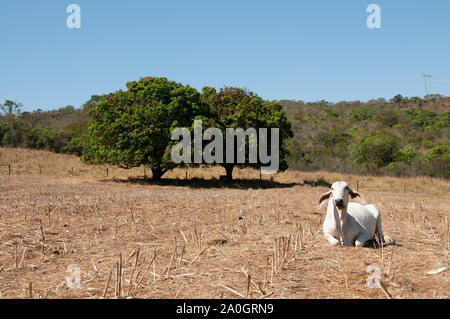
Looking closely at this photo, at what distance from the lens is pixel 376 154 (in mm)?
44250

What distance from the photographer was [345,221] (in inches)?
347

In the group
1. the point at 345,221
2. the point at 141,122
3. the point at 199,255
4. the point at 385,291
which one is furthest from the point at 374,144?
the point at 385,291

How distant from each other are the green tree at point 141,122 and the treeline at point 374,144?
57.5 feet

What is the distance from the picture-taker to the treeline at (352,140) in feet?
139

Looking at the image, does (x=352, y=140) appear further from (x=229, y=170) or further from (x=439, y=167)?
(x=229, y=170)

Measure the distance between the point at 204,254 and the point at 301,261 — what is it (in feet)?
5.77

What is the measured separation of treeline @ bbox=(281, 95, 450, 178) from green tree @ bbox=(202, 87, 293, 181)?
→ 10489mm

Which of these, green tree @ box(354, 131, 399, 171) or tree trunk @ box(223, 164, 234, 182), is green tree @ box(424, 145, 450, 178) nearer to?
green tree @ box(354, 131, 399, 171)

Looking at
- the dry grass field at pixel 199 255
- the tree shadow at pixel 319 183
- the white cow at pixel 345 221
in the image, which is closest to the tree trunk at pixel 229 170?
the tree shadow at pixel 319 183

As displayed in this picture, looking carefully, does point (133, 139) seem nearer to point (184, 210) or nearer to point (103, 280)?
point (184, 210)

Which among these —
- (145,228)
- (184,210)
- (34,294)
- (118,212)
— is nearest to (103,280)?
(34,294)

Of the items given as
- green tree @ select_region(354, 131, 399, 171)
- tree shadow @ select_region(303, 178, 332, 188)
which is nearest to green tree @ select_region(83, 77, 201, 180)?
tree shadow @ select_region(303, 178, 332, 188)

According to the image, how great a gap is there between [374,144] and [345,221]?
3844cm

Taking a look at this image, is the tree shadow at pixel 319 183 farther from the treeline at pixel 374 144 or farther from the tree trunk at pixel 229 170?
the treeline at pixel 374 144
